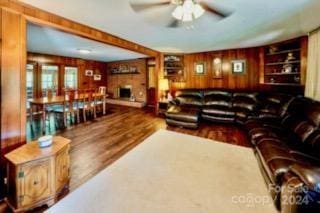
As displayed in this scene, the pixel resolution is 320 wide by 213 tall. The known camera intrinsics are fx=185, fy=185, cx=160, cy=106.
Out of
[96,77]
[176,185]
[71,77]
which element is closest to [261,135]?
[176,185]

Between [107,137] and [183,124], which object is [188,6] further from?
[183,124]

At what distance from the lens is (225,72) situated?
6426mm

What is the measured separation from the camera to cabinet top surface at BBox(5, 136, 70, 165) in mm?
1852

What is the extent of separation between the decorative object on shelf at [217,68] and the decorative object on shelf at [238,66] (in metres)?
0.43

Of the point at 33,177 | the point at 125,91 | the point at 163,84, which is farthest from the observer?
the point at 125,91

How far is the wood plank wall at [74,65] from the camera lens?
7410 mm

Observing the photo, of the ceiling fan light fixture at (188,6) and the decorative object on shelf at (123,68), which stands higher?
the decorative object on shelf at (123,68)

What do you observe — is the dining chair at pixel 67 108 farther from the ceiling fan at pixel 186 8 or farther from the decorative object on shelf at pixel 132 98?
the ceiling fan at pixel 186 8

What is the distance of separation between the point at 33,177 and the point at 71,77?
807 centimetres

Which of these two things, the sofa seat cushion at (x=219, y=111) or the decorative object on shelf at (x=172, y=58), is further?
the decorative object on shelf at (x=172, y=58)

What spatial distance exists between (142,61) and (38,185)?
7765mm

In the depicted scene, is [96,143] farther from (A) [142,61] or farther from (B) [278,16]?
(A) [142,61]

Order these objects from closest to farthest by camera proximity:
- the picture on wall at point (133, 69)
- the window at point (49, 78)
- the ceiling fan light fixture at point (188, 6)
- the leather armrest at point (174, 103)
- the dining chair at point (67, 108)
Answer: the ceiling fan light fixture at point (188, 6)
the dining chair at point (67, 108)
the leather armrest at point (174, 103)
the window at point (49, 78)
the picture on wall at point (133, 69)

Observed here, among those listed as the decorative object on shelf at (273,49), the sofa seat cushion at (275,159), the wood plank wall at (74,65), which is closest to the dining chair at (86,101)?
the wood plank wall at (74,65)
